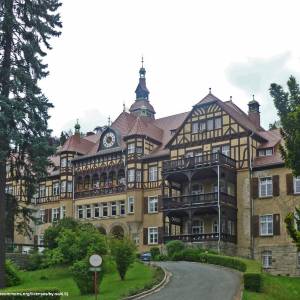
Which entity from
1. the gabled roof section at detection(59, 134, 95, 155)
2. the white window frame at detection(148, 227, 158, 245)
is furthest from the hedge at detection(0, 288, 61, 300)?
the gabled roof section at detection(59, 134, 95, 155)

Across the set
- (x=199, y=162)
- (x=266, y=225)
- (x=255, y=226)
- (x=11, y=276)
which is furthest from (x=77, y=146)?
(x=11, y=276)

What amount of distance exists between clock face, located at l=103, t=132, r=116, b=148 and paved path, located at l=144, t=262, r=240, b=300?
26140 millimetres

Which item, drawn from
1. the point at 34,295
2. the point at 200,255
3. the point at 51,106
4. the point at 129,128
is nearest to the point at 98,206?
the point at 129,128

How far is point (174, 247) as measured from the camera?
48.0 m

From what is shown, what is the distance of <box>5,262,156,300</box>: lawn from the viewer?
29.5m

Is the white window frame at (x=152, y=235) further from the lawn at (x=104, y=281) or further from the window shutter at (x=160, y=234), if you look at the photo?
the lawn at (x=104, y=281)

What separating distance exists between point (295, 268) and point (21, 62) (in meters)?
29.6

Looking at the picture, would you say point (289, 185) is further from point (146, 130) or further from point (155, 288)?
point (155, 288)

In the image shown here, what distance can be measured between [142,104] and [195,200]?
24.0 metres

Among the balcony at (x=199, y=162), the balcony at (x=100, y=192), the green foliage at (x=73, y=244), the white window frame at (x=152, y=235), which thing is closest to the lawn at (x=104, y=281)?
the green foliage at (x=73, y=244)

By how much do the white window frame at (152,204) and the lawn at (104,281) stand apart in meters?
18.1

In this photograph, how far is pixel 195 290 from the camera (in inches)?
1156

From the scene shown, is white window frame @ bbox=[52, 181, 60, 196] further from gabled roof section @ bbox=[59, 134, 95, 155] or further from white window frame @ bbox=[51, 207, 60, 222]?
gabled roof section @ bbox=[59, 134, 95, 155]

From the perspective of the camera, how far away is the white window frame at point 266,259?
50.9 m
